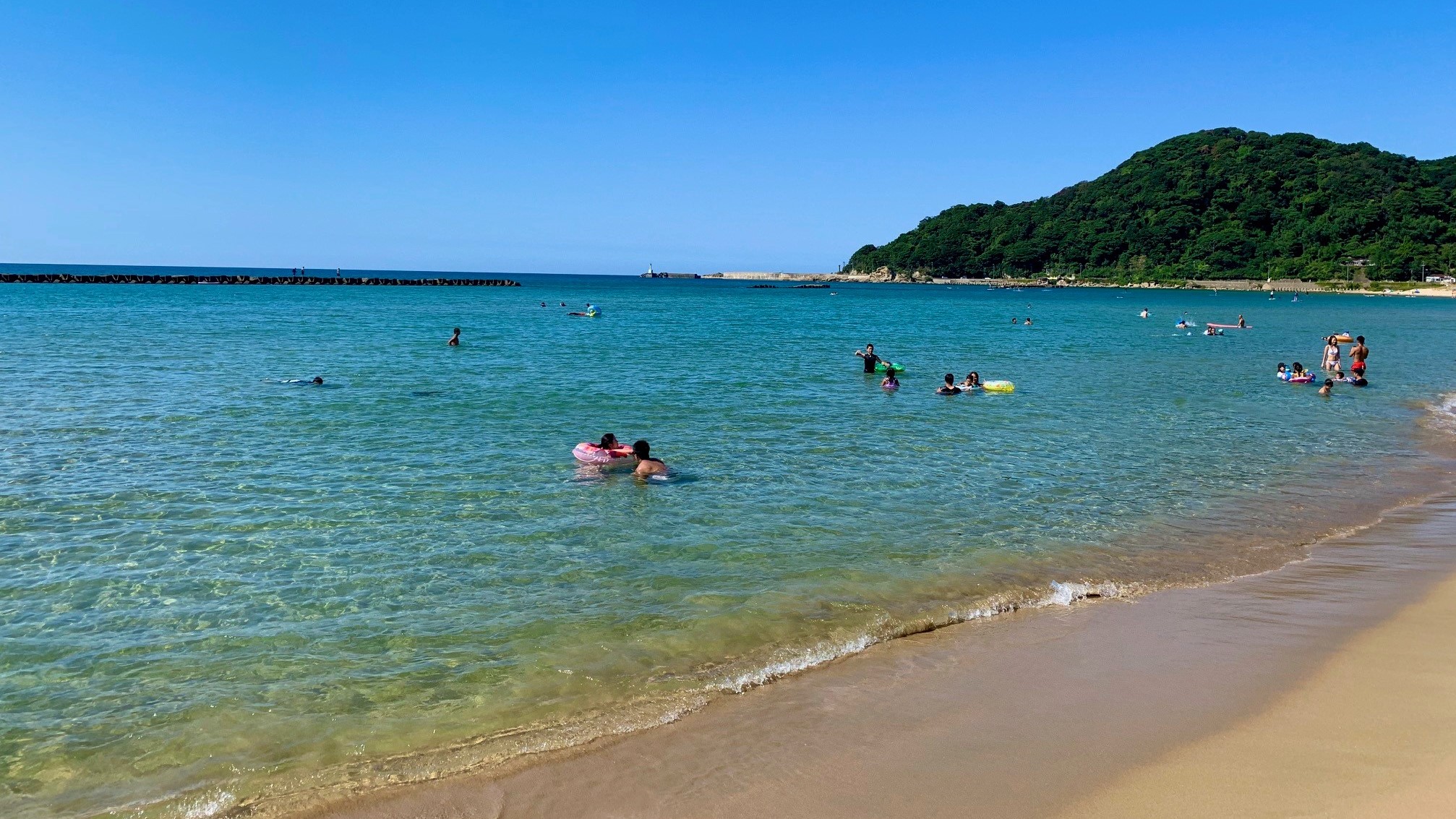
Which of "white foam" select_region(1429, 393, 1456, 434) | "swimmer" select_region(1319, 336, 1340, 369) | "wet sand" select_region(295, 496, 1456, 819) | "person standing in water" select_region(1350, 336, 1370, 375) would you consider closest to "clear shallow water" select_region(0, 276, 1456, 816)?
"wet sand" select_region(295, 496, 1456, 819)

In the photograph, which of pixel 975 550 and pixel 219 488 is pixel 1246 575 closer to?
pixel 975 550

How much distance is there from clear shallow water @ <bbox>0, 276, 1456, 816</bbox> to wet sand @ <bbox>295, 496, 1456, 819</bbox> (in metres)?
0.51

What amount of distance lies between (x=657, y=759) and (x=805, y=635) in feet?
8.62

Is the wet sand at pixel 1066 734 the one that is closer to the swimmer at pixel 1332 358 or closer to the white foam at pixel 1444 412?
the white foam at pixel 1444 412

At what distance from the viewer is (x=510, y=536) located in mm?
11562

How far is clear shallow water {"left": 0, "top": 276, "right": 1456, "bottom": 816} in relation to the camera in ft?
22.3

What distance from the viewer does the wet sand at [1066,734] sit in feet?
18.5

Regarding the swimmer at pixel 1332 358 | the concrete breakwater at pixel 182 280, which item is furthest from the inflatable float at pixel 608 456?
the concrete breakwater at pixel 182 280

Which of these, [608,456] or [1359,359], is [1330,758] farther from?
[1359,359]

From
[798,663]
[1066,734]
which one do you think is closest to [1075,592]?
[1066,734]

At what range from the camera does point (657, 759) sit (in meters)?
6.22

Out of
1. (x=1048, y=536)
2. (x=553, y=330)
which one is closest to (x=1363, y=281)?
(x=553, y=330)

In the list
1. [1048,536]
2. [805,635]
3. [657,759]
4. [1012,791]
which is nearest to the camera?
[1012,791]

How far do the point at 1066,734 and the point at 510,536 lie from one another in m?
7.35
